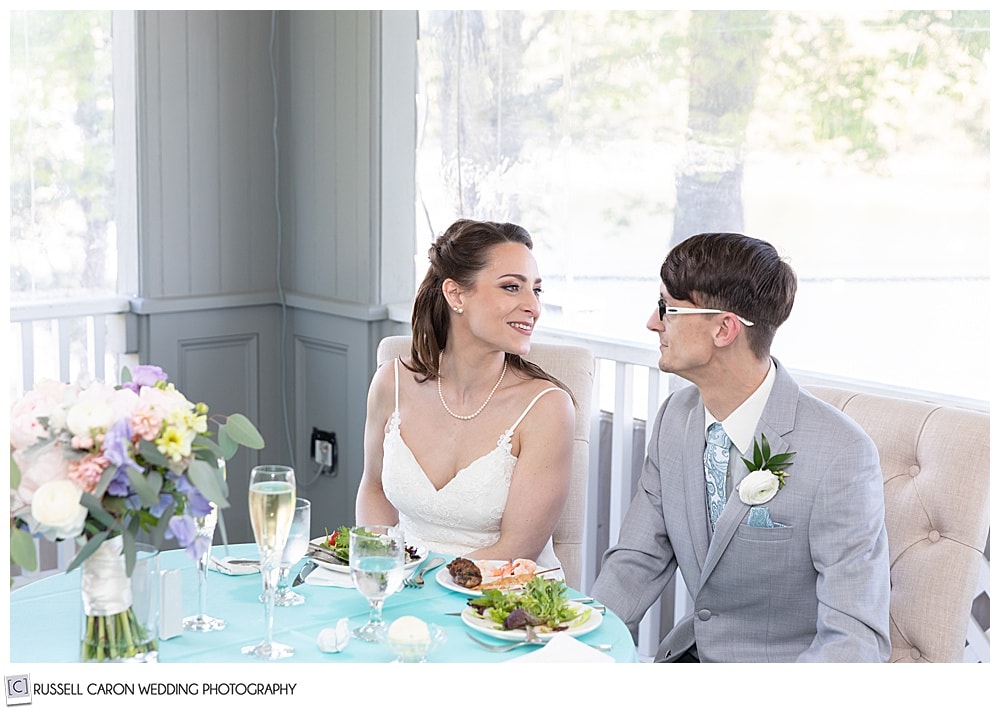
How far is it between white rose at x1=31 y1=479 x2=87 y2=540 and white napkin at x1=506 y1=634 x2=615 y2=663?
590 millimetres

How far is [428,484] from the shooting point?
7.94ft

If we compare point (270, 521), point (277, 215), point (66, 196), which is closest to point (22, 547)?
point (270, 521)

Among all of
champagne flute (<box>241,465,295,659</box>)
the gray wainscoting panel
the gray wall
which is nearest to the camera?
champagne flute (<box>241,465,295,659</box>)

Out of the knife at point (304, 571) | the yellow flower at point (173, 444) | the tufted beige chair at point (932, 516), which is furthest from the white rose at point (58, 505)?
the tufted beige chair at point (932, 516)

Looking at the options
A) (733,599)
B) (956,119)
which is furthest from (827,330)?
(733,599)

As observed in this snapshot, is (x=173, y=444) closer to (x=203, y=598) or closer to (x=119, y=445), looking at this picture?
(x=119, y=445)

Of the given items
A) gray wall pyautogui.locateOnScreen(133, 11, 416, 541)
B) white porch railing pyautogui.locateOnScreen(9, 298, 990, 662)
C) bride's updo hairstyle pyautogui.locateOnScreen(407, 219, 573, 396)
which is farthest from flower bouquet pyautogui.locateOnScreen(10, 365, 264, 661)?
gray wall pyautogui.locateOnScreen(133, 11, 416, 541)

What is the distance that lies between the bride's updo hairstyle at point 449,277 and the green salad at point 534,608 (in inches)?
33.1

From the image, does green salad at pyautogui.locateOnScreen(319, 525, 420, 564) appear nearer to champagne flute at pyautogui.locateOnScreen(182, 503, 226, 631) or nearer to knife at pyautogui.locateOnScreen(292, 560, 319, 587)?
knife at pyautogui.locateOnScreen(292, 560, 319, 587)

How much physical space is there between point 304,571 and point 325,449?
199 cm

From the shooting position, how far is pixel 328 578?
1.81 metres

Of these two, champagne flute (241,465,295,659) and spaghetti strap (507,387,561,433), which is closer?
champagne flute (241,465,295,659)

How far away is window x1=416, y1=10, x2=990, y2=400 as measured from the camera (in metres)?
2.56

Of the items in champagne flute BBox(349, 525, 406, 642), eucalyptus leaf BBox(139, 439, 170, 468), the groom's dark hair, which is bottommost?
champagne flute BBox(349, 525, 406, 642)
